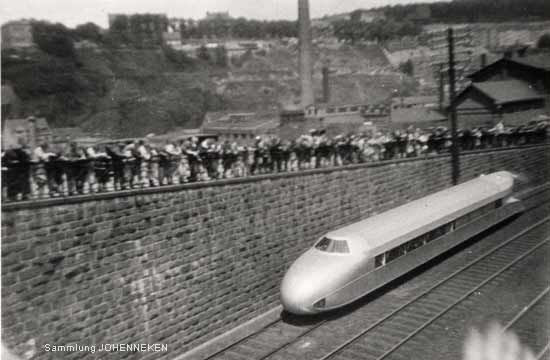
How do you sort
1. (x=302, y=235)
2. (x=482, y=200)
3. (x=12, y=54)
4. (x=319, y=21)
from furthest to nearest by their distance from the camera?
(x=319, y=21) → (x=12, y=54) → (x=482, y=200) → (x=302, y=235)

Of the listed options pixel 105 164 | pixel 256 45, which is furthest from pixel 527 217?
pixel 256 45

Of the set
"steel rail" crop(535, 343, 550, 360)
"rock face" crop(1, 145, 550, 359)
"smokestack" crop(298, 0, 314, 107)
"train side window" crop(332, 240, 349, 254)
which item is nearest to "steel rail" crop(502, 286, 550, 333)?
"steel rail" crop(535, 343, 550, 360)

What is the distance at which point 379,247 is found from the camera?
14.2 metres

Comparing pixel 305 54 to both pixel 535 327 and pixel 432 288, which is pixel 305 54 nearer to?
pixel 432 288

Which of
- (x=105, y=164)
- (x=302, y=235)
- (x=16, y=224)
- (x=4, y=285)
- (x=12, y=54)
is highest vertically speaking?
(x=12, y=54)

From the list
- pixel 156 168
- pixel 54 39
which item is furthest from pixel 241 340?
pixel 54 39

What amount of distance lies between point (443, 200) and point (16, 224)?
42.5ft

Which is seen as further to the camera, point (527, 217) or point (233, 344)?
point (527, 217)

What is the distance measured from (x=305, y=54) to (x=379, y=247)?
31.0m

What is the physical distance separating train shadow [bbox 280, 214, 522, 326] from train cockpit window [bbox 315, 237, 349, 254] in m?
1.63

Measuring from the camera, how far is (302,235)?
16.9 meters

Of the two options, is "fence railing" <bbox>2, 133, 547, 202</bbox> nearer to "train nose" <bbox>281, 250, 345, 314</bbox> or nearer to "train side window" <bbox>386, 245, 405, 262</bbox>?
"train nose" <bbox>281, 250, 345, 314</bbox>

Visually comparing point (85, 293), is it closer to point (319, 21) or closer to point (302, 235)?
point (302, 235)

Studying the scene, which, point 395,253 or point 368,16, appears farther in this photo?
point 368,16
